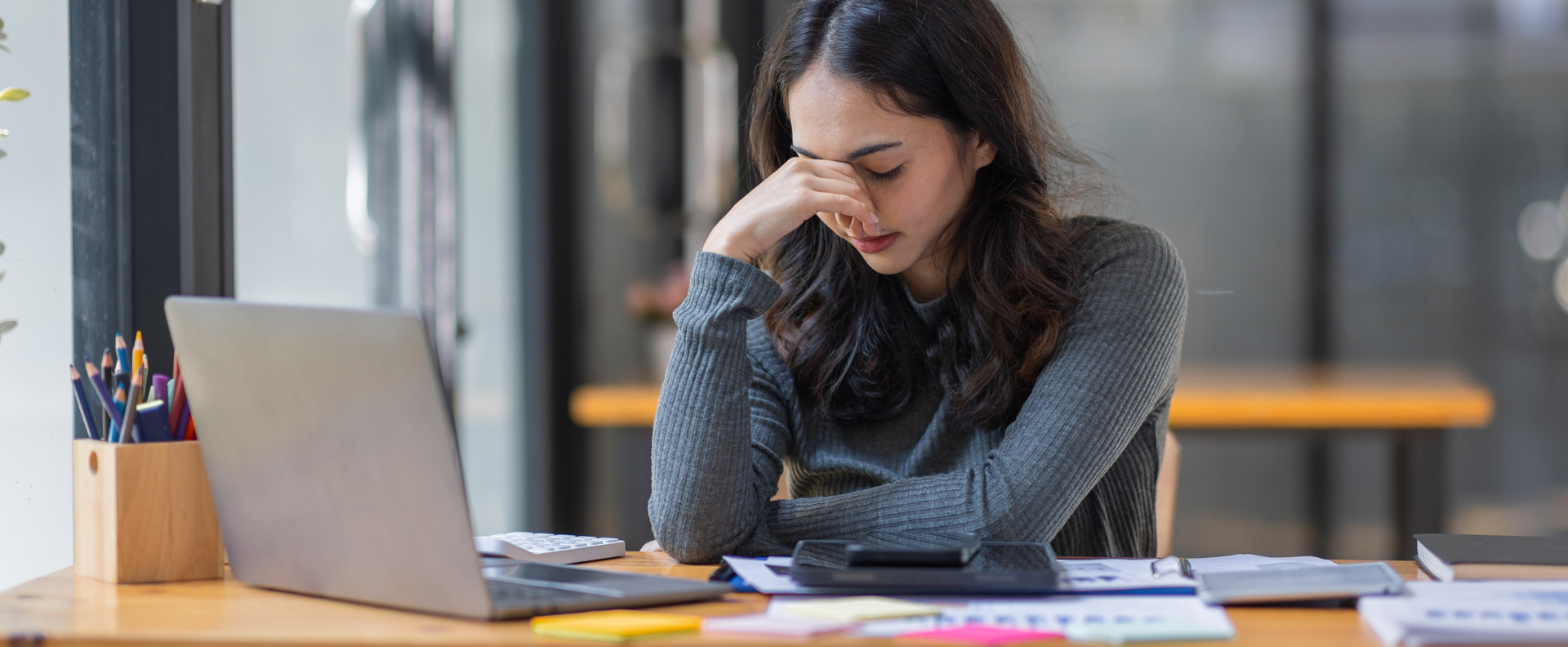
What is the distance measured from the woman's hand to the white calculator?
0.32 metres

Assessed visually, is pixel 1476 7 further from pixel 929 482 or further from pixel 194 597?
pixel 194 597

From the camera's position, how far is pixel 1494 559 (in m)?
0.99

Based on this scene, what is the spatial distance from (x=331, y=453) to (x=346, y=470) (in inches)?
0.8

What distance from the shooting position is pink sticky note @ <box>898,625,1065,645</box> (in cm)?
78

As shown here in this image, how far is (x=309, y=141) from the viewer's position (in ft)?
6.93

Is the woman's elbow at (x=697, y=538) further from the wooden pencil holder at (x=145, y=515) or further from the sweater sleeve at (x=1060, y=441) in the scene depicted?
the wooden pencil holder at (x=145, y=515)

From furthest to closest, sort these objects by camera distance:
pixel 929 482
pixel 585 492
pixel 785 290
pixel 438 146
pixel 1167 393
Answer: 1. pixel 585 492
2. pixel 438 146
3. pixel 785 290
4. pixel 1167 393
5. pixel 929 482

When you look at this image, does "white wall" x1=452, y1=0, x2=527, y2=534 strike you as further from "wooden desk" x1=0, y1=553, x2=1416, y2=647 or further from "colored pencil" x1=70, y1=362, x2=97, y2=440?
"wooden desk" x1=0, y1=553, x2=1416, y2=647

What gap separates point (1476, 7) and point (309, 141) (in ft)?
11.5

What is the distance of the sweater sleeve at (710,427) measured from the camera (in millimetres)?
1209

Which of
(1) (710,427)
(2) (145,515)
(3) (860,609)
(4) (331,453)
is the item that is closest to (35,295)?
(2) (145,515)

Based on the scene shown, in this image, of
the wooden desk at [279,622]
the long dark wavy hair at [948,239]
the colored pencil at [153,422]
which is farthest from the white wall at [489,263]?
the wooden desk at [279,622]

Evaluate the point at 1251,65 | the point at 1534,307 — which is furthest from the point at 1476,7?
the point at 1534,307

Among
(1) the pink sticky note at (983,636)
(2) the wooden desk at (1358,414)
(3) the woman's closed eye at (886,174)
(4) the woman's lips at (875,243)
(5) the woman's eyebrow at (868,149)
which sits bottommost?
(2) the wooden desk at (1358,414)
